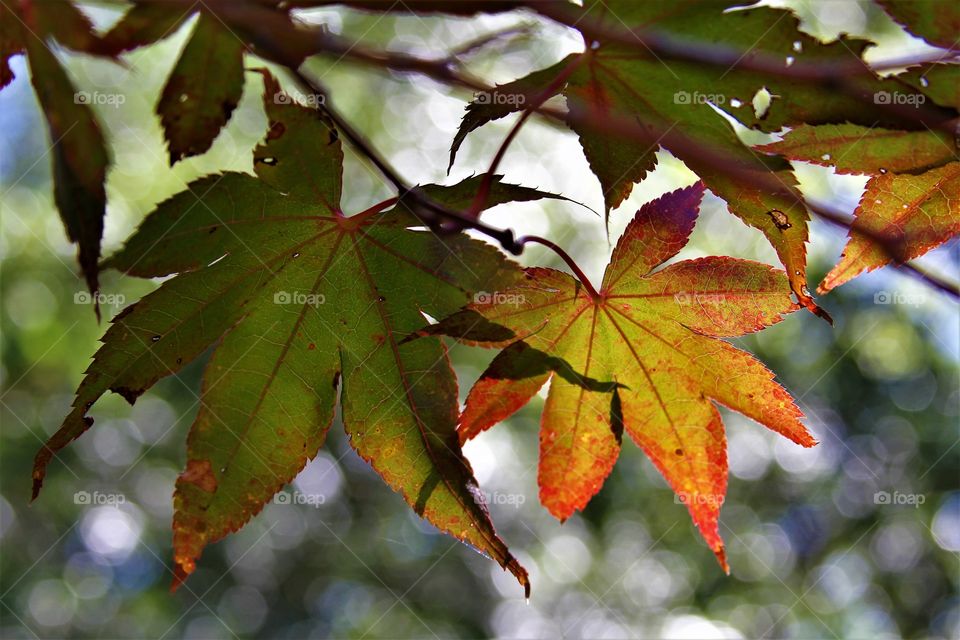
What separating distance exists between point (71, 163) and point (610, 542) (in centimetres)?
1072

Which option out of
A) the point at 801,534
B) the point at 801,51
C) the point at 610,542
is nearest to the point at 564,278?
the point at 801,51

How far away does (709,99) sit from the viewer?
0.98 metres

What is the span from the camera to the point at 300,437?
106cm

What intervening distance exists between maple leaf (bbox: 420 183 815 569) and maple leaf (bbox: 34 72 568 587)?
8cm

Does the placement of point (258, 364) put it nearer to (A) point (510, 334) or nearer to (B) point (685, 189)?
(A) point (510, 334)
